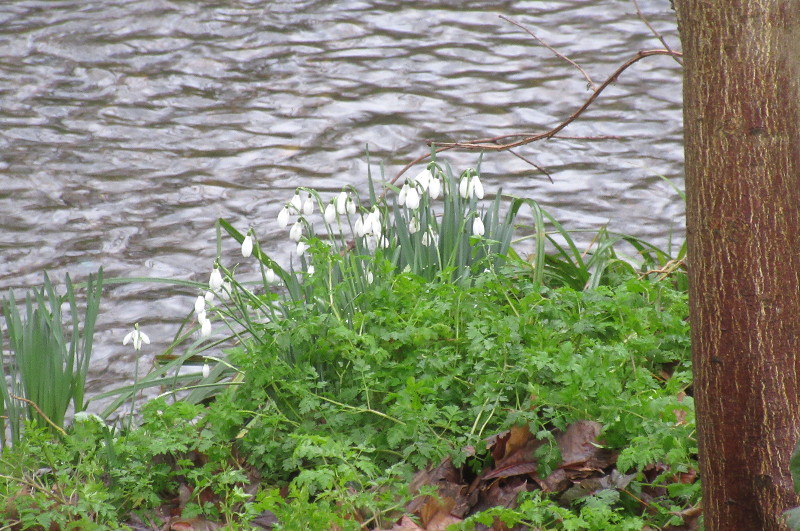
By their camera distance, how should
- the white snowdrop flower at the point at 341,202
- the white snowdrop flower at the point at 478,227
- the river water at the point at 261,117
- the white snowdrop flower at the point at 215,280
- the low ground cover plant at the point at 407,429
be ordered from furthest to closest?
the river water at the point at 261,117 → the white snowdrop flower at the point at 478,227 → the white snowdrop flower at the point at 341,202 → the white snowdrop flower at the point at 215,280 → the low ground cover plant at the point at 407,429

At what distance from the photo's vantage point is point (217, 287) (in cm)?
287

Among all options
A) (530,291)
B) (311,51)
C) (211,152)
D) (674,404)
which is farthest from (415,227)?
(311,51)

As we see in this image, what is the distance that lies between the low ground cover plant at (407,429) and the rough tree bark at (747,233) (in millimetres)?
337

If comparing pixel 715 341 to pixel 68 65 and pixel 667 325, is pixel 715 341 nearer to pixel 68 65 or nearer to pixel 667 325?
pixel 667 325

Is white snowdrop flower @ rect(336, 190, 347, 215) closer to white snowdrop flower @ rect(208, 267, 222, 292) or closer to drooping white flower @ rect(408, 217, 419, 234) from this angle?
drooping white flower @ rect(408, 217, 419, 234)

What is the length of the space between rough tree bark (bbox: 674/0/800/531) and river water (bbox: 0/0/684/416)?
112 inches

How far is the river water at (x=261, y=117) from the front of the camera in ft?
17.1

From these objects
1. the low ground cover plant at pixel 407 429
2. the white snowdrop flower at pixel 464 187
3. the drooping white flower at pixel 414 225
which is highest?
the white snowdrop flower at pixel 464 187

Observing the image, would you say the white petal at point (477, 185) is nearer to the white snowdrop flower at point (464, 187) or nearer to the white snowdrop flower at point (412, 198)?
the white snowdrop flower at point (464, 187)

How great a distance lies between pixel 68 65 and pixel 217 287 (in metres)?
5.93

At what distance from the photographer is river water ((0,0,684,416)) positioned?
5.21m

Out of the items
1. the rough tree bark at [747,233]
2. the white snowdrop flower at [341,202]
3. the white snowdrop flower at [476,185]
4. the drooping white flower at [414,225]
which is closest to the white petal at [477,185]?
the white snowdrop flower at [476,185]

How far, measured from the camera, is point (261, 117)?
698 centimetres

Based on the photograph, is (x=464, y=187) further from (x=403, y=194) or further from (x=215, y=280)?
(x=215, y=280)
